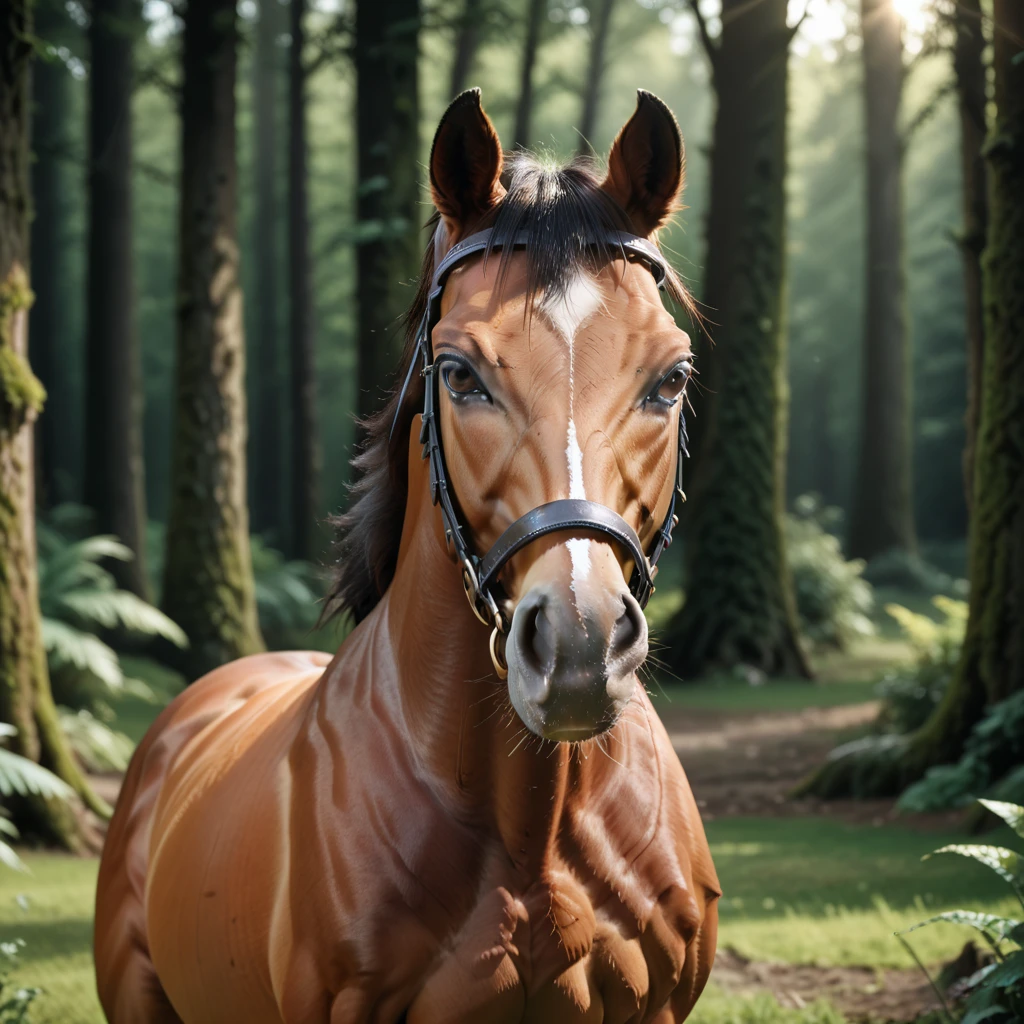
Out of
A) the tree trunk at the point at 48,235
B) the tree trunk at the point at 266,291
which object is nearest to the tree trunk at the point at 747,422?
the tree trunk at the point at 48,235

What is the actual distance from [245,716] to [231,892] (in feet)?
3.02

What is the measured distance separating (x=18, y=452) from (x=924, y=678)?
6.70 m

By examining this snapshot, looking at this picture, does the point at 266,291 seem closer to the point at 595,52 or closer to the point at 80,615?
the point at 595,52

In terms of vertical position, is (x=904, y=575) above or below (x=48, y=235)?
below

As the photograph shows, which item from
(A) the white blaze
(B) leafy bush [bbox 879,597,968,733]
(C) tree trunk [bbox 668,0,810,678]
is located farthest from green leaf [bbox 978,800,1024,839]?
(C) tree trunk [bbox 668,0,810,678]

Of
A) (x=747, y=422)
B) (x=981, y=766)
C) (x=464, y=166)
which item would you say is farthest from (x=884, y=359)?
(x=464, y=166)

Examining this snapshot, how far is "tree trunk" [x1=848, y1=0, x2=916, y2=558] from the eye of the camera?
87.1ft

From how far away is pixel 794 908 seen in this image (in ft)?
20.8

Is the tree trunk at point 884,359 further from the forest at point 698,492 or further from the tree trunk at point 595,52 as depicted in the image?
the tree trunk at point 595,52


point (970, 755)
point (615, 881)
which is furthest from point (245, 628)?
point (615, 881)

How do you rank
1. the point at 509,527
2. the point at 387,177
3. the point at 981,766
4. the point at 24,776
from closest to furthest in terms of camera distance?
the point at 509,527 → the point at 24,776 → the point at 981,766 → the point at 387,177

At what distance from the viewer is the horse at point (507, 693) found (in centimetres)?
217

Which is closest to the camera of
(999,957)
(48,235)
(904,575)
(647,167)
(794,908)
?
(647,167)

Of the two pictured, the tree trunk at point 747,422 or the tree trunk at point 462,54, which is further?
the tree trunk at point 462,54
